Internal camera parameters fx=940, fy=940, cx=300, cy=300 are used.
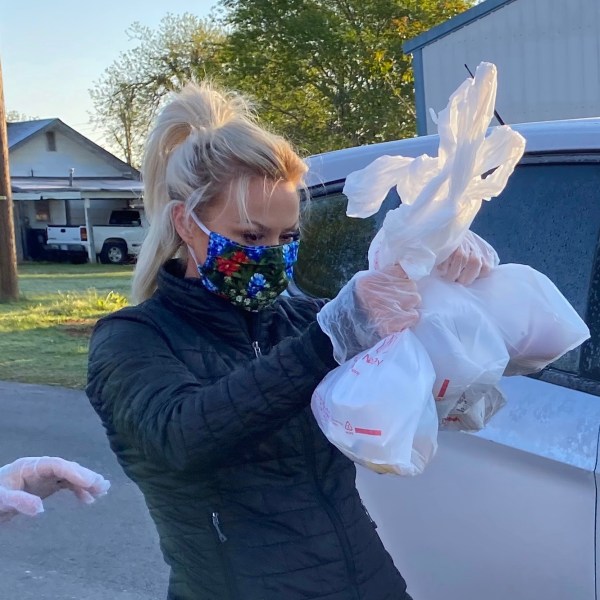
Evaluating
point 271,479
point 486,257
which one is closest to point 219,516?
point 271,479

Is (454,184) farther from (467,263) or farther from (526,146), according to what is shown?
(526,146)

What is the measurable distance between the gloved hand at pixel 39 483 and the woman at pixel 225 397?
0.21 metres

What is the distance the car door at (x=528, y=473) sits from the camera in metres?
2.21

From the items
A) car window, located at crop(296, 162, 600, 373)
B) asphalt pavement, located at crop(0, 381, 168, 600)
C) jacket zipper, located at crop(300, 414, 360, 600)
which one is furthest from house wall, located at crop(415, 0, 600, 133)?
jacket zipper, located at crop(300, 414, 360, 600)

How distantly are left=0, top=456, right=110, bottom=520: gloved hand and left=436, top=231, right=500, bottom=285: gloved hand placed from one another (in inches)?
32.8

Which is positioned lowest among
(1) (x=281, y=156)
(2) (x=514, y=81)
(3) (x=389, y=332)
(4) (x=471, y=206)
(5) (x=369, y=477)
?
(5) (x=369, y=477)

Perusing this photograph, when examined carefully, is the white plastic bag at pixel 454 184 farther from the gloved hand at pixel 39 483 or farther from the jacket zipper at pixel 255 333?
the gloved hand at pixel 39 483

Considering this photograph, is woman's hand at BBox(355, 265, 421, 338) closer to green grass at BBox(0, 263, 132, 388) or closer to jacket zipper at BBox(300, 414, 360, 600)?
jacket zipper at BBox(300, 414, 360, 600)

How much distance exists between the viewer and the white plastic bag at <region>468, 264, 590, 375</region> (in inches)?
61.9

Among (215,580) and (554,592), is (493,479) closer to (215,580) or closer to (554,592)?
(554,592)

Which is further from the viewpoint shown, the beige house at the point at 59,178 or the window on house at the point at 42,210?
the window on house at the point at 42,210

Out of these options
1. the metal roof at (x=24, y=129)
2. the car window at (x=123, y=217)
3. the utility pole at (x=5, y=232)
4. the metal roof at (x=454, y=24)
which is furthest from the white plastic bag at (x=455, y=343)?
the metal roof at (x=24, y=129)

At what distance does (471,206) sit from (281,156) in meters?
0.40

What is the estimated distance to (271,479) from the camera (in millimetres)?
1631
